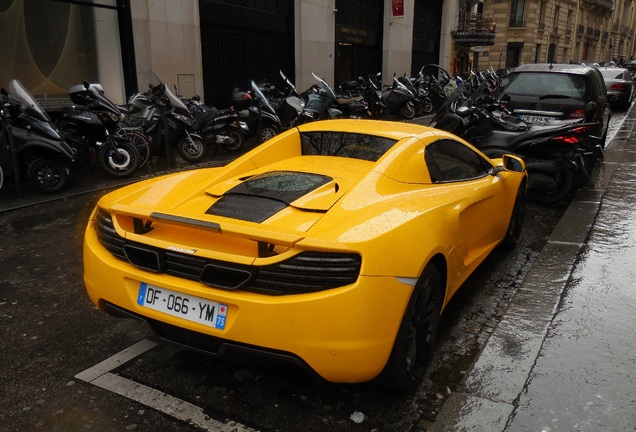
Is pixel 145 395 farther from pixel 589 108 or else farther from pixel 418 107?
pixel 418 107

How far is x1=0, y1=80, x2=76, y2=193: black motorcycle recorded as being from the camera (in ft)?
21.6

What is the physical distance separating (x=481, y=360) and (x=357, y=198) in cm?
128

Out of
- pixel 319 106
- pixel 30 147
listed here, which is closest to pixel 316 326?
pixel 30 147

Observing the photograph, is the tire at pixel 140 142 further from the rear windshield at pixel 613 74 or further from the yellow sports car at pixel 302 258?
the rear windshield at pixel 613 74

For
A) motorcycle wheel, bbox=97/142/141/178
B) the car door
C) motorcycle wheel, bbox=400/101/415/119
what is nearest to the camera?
the car door

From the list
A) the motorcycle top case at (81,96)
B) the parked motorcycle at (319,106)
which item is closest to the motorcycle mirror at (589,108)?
the parked motorcycle at (319,106)

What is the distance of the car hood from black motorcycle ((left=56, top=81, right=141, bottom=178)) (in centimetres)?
454

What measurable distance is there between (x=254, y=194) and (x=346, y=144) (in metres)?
0.96

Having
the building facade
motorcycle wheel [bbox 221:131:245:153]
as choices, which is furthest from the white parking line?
the building facade

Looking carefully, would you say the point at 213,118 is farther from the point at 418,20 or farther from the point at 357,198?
the point at 418,20

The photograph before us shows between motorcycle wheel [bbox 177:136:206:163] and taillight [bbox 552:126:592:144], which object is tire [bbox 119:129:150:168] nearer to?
motorcycle wheel [bbox 177:136:206:163]

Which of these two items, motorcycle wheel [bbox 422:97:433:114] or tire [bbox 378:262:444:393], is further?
motorcycle wheel [bbox 422:97:433:114]

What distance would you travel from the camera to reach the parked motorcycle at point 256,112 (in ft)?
34.4

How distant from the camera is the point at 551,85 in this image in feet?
29.6
